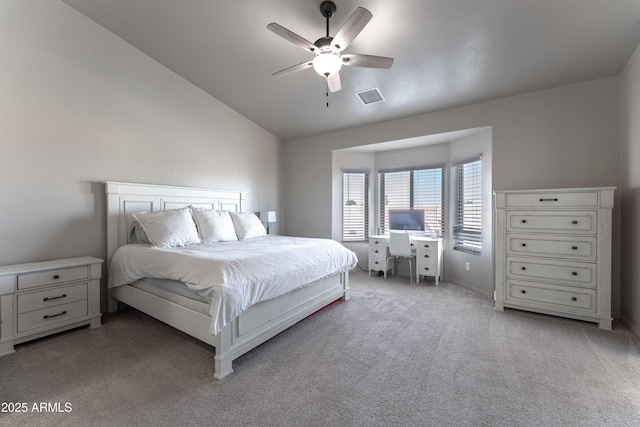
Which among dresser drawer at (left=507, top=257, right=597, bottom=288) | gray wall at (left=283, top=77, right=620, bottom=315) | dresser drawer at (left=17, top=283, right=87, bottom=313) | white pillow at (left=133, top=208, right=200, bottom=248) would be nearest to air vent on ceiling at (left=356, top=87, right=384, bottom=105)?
gray wall at (left=283, top=77, right=620, bottom=315)

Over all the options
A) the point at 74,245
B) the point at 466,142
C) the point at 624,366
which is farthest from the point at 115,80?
the point at 624,366

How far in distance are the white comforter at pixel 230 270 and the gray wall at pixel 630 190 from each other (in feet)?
9.75

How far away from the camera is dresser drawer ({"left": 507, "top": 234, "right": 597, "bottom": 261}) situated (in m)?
2.76

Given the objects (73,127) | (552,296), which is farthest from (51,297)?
(552,296)

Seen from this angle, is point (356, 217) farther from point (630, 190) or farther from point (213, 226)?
point (630, 190)

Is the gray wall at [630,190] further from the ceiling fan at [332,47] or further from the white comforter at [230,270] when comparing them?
the white comforter at [230,270]

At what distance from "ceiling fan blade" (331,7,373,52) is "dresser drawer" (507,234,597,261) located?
276 cm

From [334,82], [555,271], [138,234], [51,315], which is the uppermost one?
[334,82]

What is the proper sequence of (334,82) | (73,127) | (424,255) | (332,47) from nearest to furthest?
(332,47) → (334,82) → (73,127) → (424,255)

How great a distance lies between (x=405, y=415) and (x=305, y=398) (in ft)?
1.99

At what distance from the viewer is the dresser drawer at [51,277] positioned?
7.41 feet

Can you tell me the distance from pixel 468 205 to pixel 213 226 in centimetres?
380

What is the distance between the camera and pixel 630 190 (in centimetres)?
274

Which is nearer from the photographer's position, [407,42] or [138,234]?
[407,42]
